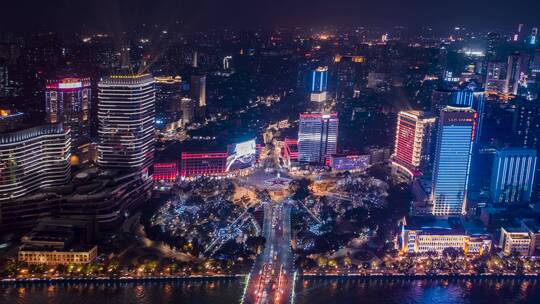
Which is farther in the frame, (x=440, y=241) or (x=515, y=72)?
(x=515, y=72)

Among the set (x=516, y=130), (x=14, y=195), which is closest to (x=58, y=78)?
(x=14, y=195)

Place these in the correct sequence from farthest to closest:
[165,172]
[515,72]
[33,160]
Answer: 1. [515,72]
2. [165,172]
3. [33,160]

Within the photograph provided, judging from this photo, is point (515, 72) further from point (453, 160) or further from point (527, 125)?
point (453, 160)

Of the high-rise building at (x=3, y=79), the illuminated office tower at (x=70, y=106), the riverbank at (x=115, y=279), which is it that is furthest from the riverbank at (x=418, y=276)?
the high-rise building at (x=3, y=79)

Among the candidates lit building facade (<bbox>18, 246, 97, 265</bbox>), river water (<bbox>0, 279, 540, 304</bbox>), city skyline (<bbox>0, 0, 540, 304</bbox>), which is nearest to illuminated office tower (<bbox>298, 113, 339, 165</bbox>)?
city skyline (<bbox>0, 0, 540, 304</bbox>)

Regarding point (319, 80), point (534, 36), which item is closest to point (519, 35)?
point (534, 36)

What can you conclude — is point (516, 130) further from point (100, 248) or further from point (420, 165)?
point (100, 248)

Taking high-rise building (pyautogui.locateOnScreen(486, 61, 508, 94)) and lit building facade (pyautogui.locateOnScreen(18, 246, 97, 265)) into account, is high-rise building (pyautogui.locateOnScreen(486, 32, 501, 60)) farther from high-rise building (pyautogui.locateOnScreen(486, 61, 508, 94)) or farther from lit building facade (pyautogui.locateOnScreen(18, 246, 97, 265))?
lit building facade (pyautogui.locateOnScreen(18, 246, 97, 265))
